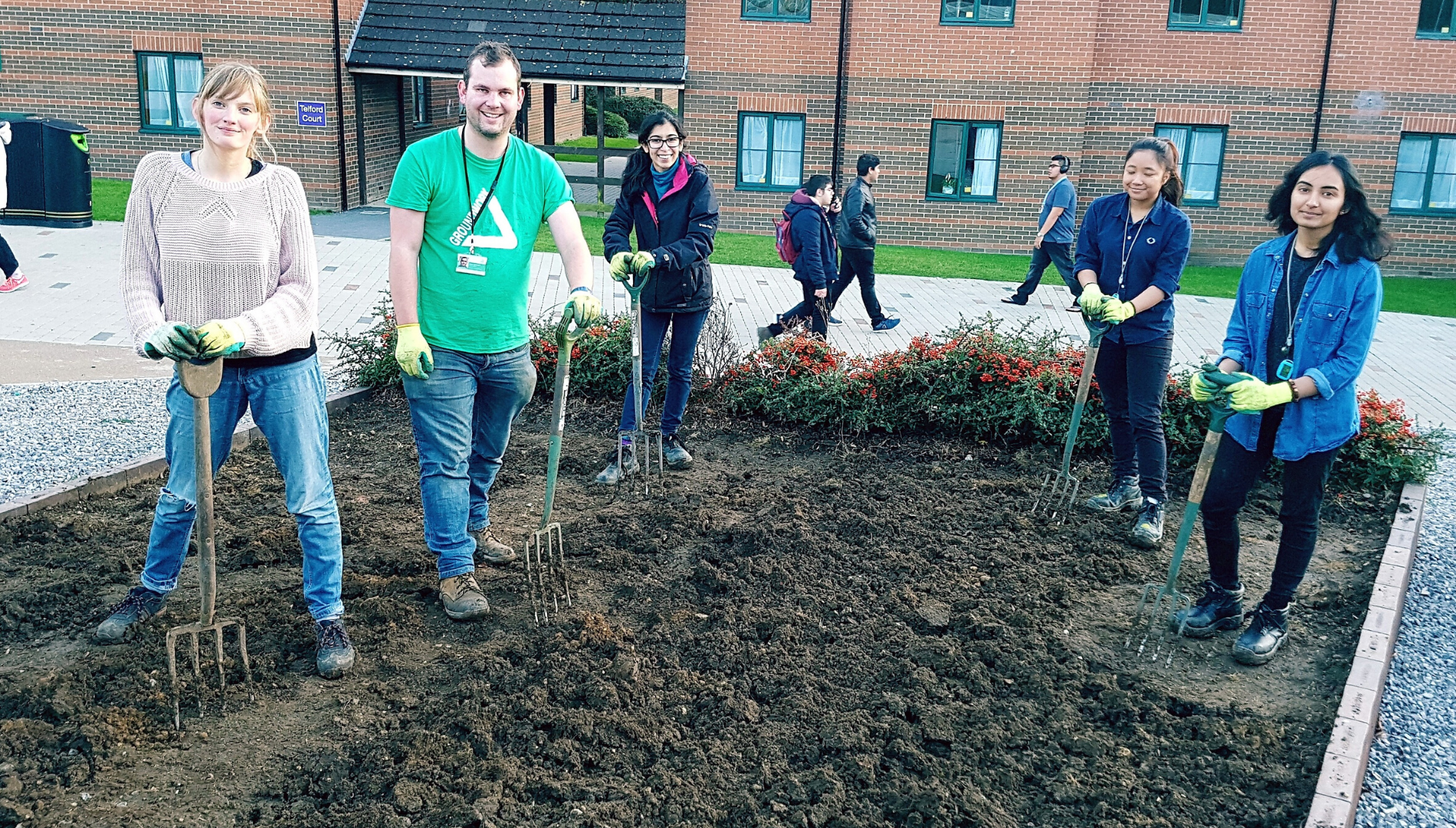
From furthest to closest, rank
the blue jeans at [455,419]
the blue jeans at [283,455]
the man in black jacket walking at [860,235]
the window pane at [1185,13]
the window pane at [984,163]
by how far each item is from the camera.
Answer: the window pane at [984,163]
the window pane at [1185,13]
the man in black jacket walking at [860,235]
the blue jeans at [455,419]
the blue jeans at [283,455]

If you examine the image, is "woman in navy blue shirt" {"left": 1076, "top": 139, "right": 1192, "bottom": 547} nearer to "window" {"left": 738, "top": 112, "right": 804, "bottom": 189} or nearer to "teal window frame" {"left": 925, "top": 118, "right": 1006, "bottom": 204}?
"teal window frame" {"left": 925, "top": 118, "right": 1006, "bottom": 204}

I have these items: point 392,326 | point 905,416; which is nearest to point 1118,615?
point 905,416

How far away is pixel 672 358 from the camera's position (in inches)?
255

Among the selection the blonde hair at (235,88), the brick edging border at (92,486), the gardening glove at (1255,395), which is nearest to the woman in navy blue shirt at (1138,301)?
the gardening glove at (1255,395)

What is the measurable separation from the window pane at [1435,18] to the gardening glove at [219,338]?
19840 millimetres

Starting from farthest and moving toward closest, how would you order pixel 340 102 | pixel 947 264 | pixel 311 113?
1. pixel 340 102
2. pixel 311 113
3. pixel 947 264

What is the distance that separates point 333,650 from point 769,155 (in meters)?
16.2

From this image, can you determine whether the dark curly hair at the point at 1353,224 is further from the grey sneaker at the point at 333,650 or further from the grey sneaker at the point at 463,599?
the grey sneaker at the point at 333,650

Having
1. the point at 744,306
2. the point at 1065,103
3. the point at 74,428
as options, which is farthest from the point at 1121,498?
the point at 1065,103

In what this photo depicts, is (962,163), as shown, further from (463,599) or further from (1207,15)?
(463,599)

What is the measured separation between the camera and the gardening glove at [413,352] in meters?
4.23

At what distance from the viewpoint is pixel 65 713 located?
146 inches

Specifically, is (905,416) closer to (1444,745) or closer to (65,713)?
(1444,745)

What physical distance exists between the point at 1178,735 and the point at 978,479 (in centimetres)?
264
